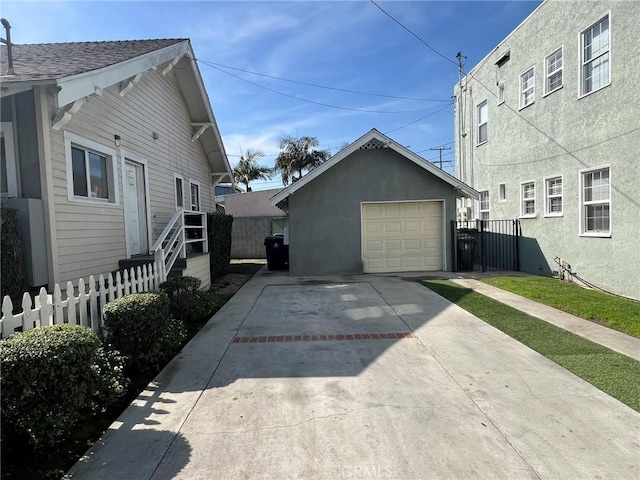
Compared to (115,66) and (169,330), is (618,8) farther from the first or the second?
(169,330)

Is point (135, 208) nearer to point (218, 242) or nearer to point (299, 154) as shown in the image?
point (218, 242)

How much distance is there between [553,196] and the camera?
10.8 meters

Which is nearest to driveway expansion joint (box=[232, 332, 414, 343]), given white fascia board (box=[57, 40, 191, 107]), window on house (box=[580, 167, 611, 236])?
white fascia board (box=[57, 40, 191, 107])

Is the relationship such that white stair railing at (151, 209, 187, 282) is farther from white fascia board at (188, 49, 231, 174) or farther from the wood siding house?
white fascia board at (188, 49, 231, 174)

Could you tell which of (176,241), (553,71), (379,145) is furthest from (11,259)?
(553,71)

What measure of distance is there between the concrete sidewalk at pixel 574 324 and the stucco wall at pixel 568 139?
7.42 ft

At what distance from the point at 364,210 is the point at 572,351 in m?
8.18

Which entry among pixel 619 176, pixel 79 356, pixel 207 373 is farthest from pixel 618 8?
pixel 79 356

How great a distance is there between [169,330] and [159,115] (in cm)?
702

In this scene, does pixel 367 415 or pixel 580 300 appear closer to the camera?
pixel 367 415

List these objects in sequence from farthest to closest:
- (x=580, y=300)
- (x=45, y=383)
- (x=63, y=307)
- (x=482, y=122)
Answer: (x=482, y=122)
(x=580, y=300)
(x=63, y=307)
(x=45, y=383)

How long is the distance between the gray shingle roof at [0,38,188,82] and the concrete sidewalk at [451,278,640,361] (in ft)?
26.7

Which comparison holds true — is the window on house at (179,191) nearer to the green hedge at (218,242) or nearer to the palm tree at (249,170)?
the green hedge at (218,242)

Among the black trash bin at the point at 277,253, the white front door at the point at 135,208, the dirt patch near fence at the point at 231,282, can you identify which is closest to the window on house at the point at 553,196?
the black trash bin at the point at 277,253
